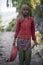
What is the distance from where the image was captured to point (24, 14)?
2.21m

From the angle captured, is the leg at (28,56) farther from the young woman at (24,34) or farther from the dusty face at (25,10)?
the dusty face at (25,10)

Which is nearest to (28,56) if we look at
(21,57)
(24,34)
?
(21,57)

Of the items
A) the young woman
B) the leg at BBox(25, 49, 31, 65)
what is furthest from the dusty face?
the leg at BBox(25, 49, 31, 65)

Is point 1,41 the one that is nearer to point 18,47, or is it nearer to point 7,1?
point 18,47

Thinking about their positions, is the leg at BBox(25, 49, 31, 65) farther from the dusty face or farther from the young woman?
the dusty face

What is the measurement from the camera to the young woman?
2.21 meters

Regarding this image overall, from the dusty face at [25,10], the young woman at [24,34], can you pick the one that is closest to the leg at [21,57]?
the young woman at [24,34]

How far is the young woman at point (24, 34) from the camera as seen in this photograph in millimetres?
2209

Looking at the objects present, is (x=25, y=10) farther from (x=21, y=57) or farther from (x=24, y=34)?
(x=21, y=57)

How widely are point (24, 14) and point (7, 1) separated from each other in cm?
24

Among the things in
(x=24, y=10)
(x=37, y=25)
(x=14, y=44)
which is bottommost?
(x=14, y=44)

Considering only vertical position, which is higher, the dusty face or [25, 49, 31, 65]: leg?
the dusty face

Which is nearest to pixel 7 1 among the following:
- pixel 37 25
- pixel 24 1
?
pixel 24 1

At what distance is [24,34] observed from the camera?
222 centimetres
